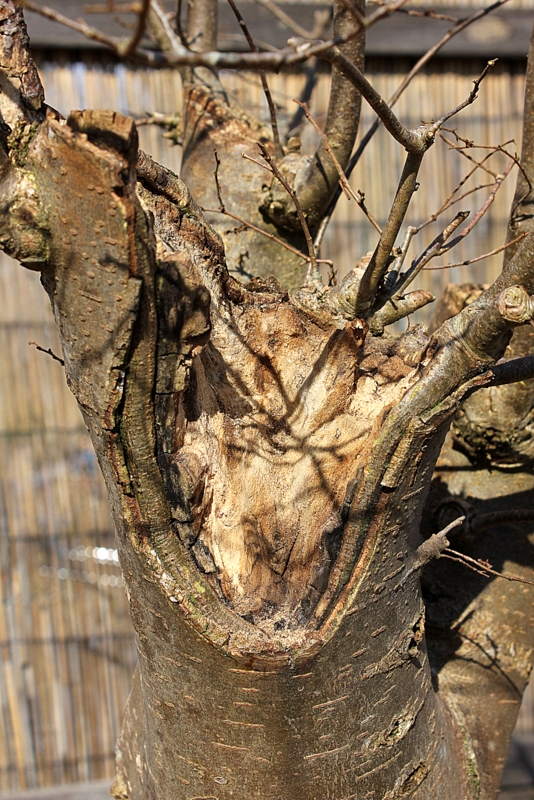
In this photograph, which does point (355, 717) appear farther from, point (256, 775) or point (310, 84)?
point (310, 84)

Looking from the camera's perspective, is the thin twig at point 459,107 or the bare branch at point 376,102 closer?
the bare branch at point 376,102

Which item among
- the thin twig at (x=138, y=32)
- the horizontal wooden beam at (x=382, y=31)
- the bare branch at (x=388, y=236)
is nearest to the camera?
the thin twig at (x=138, y=32)

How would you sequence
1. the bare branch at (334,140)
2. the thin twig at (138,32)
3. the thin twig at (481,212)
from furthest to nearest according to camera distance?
the bare branch at (334,140) < the thin twig at (481,212) < the thin twig at (138,32)

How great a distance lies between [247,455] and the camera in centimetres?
94

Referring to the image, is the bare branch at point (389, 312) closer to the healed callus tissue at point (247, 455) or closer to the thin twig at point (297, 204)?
the healed callus tissue at point (247, 455)

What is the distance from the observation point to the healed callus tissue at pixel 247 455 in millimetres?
671

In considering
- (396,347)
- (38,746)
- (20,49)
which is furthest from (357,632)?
(38,746)

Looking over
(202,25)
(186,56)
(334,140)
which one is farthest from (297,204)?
(202,25)

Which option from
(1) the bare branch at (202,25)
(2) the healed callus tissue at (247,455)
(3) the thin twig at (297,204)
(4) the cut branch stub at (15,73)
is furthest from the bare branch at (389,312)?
(1) the bare branch at (202,25)

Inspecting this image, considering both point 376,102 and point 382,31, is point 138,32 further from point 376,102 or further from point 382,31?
point 382,31

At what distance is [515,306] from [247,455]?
40 centimetres

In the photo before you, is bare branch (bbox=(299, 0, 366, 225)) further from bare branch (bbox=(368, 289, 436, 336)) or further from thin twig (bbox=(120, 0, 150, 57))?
thin twig (bbox=(120, 0, 150, 57))

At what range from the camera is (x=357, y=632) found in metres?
0.85

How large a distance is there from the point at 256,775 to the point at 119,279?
2.05 ft
